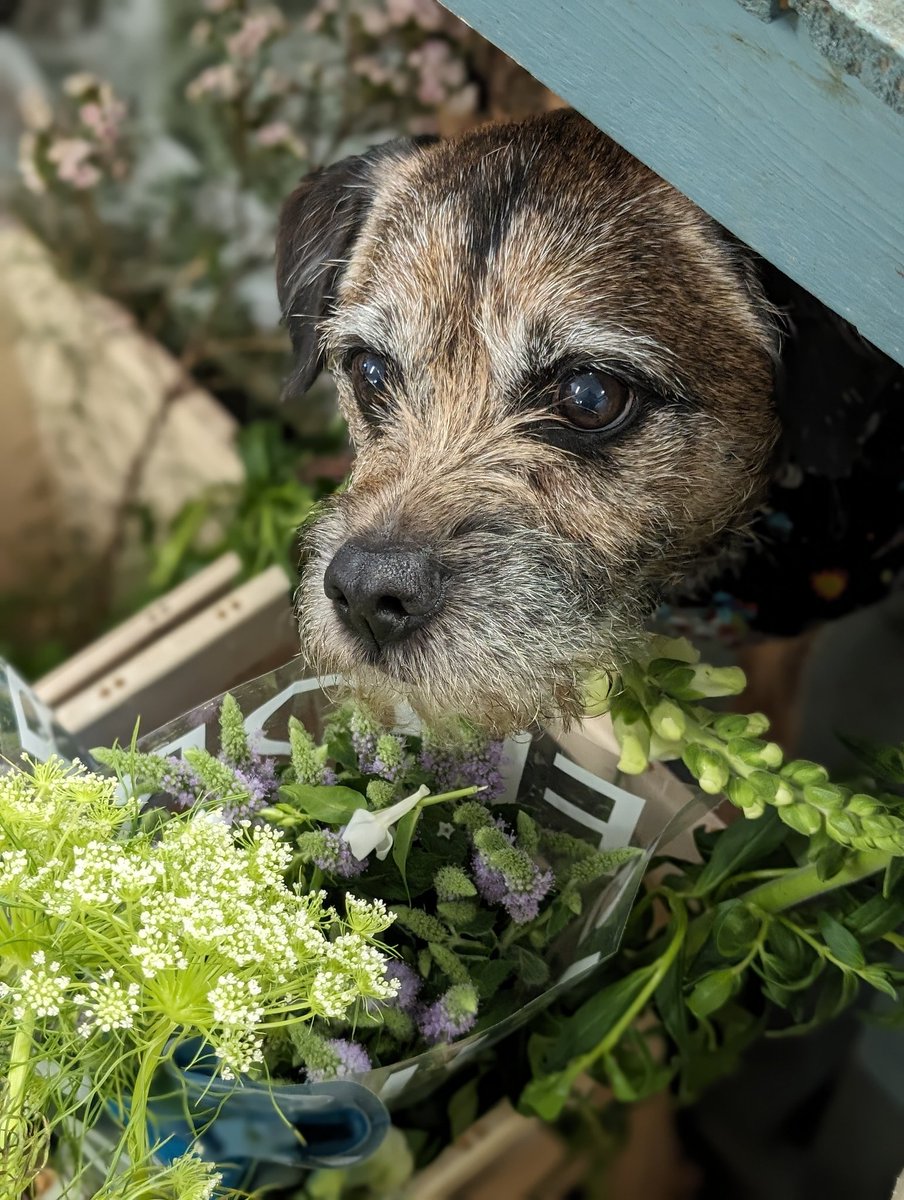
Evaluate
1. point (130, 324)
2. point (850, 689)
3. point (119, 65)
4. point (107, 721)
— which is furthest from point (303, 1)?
point (850, 689)

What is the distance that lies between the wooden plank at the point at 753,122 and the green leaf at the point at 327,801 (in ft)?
1.47

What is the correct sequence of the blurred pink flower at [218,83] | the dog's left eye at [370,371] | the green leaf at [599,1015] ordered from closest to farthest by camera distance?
the green leaf at [599,1015]
the dog's left eye at [370,371]
the blurred pink flower at [218,83]

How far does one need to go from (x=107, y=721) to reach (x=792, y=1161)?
989 millimetres

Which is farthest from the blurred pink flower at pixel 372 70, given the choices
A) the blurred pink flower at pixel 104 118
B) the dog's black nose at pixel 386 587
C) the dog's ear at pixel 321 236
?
the dog's black nose at pixel 386 587

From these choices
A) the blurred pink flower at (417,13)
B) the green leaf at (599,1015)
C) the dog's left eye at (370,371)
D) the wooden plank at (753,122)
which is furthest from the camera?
the blurred pink flower at (417,13)

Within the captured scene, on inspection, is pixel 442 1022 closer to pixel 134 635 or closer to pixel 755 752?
pixel 755 752

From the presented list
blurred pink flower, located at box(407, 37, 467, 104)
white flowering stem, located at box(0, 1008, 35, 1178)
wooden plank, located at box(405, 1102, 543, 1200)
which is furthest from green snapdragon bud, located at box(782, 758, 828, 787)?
blurred pink flower, located at box(407, 37, 467, 104)

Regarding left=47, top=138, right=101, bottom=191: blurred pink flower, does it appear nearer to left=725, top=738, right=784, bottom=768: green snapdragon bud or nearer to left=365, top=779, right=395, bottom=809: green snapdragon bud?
left=365, top=779, right=395, bottom=809: green snapdragon bud

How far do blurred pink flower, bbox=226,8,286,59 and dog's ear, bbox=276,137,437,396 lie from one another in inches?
27.1

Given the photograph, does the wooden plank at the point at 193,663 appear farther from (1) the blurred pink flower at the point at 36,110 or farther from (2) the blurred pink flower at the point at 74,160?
(1) the blurred pink flower at the point at 36,110

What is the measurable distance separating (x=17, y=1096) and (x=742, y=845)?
552mm

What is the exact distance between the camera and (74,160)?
177 cm

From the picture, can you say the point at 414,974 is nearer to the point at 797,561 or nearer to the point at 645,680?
the point at 645,680

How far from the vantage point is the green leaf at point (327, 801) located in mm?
790
